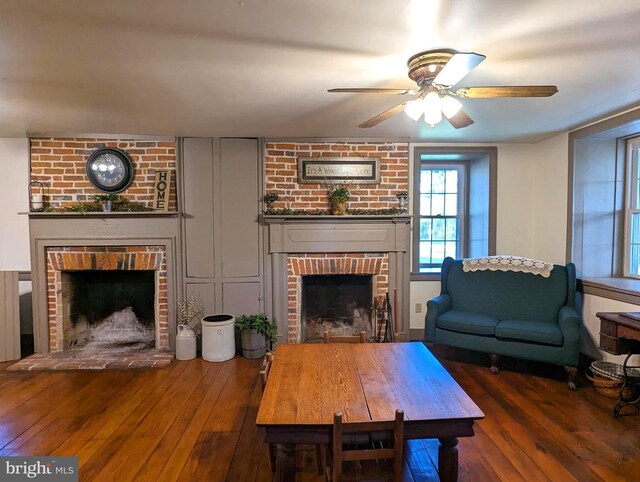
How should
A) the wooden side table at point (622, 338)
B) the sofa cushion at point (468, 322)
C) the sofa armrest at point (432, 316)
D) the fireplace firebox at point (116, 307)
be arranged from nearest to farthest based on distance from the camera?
the wooden side table at point (622, 338), the sofa cushion at point (468, 322), the sofa armrest at point (432, 316), the fireplace firebox at point (116, 307)

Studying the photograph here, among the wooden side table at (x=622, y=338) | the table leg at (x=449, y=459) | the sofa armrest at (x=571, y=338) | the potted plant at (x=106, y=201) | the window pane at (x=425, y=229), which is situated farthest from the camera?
the window pane at (x=425, y=229)

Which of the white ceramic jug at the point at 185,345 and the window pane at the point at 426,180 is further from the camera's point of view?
the window pane at the point at 426,180

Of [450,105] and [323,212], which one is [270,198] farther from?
[450,105]

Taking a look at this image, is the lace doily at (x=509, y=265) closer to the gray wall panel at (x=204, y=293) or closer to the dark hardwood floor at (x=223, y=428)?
the dark hardwood floor at (x=223, y=428)

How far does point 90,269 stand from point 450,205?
420 centimetres

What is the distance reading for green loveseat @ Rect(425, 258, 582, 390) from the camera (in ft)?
10.2

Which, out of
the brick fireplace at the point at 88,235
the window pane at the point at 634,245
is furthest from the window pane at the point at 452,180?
the brick fireplace at the point at 88,235

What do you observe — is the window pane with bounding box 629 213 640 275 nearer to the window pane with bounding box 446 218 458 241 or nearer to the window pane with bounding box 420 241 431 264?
the window pane with bounding box 446 218 458 241

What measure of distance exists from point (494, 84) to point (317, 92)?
1.19 m

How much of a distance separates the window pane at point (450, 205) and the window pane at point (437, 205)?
0.17 feet

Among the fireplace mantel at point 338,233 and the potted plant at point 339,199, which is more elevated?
the potted plant at point 339,199

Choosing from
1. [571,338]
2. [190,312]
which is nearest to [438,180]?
[571,338]

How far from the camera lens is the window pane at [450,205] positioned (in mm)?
4586

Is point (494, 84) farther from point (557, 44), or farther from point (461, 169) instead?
point (461, 169)
